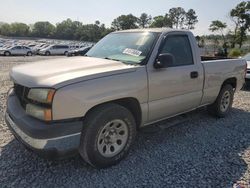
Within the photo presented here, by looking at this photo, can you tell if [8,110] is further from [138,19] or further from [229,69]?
[138,19]

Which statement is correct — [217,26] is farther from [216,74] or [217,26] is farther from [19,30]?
[19,30]

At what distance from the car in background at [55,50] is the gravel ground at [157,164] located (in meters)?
30.9

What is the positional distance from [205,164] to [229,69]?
8.68 ft

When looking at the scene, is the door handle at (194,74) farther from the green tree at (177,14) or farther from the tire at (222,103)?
the green tree at (177,14)

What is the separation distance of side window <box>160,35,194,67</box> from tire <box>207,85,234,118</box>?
5.06 feet

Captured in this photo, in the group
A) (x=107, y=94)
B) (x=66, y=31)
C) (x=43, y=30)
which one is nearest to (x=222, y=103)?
(x=107, y=94)

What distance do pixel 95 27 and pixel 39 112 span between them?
101388 mm

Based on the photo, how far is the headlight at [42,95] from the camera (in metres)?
2.72

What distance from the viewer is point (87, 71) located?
3.14 m

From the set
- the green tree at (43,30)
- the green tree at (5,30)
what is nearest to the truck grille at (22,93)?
the green tree at (43,30)

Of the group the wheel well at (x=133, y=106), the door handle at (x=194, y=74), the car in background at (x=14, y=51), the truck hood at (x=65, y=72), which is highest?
the car in background at (x=14, y=51)

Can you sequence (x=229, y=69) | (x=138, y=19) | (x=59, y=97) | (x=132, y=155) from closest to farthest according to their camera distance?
(x=59, y=97) → (x=132, y=155) → (x=229, y=69) → (x=138, y=19)

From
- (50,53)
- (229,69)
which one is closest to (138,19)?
(50,53)

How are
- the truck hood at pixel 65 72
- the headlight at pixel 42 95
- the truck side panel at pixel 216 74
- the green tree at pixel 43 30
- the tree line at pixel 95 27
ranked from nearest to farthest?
the headlight at pixel 42 95 → the truck hood at pixel 65 72 → the truck side panel at pixel 216 74 → the tree line at pixel 95 27 → the green tree at pixel 43 30
